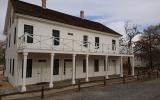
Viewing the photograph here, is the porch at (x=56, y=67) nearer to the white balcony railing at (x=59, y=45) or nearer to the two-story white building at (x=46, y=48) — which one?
the two-story white building at (x=46, y=48)

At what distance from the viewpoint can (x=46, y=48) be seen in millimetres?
17000

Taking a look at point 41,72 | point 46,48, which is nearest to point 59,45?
point 46,48

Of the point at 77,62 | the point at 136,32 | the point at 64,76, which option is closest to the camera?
the point at 64,76

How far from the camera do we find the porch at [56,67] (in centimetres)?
1570

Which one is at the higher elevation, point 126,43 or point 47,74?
point 126,43

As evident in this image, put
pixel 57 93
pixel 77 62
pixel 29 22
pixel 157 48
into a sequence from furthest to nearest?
pixel 157 48
pixel 77 62
pixel 29 22
pixel 57 93

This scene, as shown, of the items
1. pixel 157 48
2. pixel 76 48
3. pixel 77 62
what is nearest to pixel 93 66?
pixel 77 62

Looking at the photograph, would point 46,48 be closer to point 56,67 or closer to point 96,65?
point 56,67

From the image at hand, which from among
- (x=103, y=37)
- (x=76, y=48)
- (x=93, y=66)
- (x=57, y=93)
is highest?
(x=103, y=37)

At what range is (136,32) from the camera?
1314 inches

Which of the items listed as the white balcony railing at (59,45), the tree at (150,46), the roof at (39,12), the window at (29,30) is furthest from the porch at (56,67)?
the tree at (150,46)

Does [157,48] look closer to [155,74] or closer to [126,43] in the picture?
[126,43]

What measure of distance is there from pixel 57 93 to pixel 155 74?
58.0 feet

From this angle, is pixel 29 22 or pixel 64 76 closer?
pixel 29 22
